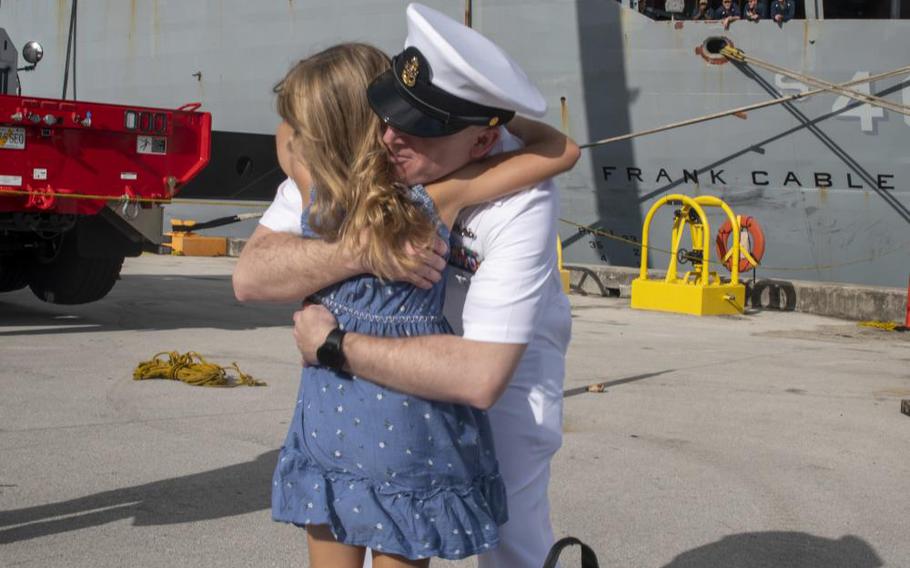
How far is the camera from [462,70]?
2.09 metres

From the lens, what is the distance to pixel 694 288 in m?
12.3

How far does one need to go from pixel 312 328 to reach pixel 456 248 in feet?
0.98

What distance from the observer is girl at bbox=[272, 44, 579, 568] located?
209 cm

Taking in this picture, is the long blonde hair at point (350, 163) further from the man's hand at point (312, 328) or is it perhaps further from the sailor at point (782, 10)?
the sailor at point (782, 10)

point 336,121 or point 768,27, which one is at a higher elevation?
point 768,27

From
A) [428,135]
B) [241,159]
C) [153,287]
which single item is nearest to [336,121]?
[428,135]

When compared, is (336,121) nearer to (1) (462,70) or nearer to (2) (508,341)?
(1) (462,70)

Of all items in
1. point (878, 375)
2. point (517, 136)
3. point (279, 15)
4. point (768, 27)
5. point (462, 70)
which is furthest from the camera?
point (279, 15)

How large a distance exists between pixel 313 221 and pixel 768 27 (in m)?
13.1

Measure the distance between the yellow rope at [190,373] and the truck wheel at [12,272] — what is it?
3475 millimetres

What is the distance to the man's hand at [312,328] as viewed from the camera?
214 cm

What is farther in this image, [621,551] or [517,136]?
[621,551]

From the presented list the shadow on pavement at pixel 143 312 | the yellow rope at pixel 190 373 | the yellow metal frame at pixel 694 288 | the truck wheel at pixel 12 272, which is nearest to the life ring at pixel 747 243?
the yellow metal frame at pixel 694 288

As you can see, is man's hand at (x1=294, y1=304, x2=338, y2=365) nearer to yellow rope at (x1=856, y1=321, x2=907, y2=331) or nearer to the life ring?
yellow rope at (x1=856, y1=321, x2=907, y2=331)
